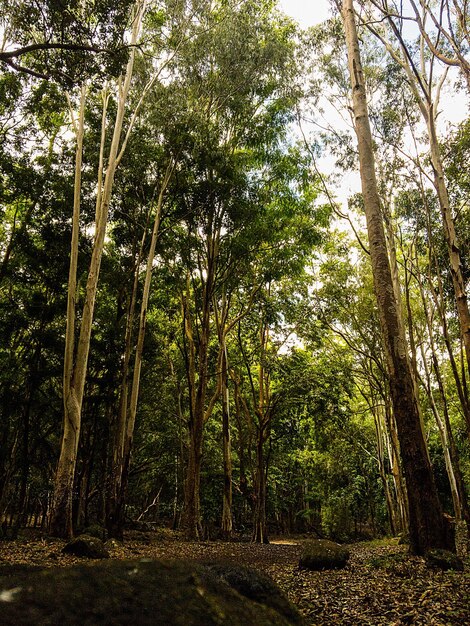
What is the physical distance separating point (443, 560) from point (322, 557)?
6.63ft

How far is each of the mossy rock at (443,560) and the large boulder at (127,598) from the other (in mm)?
4190

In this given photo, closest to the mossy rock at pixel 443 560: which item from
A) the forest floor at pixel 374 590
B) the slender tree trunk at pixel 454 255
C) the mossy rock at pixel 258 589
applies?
the forest floor at pixel 374 590

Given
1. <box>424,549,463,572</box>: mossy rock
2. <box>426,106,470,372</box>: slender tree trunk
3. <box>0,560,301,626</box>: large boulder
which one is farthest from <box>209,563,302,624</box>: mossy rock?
<box>426,106,470,372</box>: slender tree trunk

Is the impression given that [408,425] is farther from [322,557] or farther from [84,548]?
[84,548]

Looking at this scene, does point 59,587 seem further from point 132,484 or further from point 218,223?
point 132,484

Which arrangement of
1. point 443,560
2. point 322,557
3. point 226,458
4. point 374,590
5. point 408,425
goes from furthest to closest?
point 226,458 → point 322,557 → point 408,425 → point 443,560 → point 374,590

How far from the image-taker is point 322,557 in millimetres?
6676

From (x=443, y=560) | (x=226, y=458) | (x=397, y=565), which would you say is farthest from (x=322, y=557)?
(x=226, y=458)

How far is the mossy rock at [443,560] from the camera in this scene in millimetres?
5281

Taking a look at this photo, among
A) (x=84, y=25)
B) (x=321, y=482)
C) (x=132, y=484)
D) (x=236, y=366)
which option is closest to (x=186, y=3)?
(x=84, y=25)

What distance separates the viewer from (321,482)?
2861 cm

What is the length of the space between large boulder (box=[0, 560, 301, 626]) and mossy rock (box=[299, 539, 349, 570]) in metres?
5.10

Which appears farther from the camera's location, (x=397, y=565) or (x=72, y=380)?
(x=72, y=380)

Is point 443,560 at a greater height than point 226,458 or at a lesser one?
lesser
